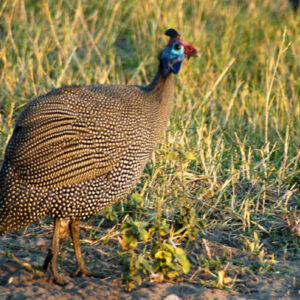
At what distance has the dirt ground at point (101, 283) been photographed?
2879 millimetres

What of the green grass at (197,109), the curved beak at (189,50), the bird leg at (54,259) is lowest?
the bird leg at (54,259)

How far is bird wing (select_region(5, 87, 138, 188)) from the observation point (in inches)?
118

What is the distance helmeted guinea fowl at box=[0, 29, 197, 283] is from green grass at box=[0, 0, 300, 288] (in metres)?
0.21

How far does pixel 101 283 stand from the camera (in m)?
3.00

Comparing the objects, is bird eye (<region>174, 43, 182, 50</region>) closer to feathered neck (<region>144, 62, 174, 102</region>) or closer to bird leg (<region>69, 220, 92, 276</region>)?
feathered neck (<region>144, 62, 174, 102</region>)

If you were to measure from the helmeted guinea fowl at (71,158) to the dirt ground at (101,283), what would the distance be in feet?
0.37

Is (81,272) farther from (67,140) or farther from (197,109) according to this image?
(197,109)

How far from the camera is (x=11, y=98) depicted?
15.8 ft

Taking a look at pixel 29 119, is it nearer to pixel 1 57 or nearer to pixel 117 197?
pixel 117 197

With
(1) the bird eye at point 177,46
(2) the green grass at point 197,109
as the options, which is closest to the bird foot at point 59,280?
(2) the green grass at point 197,109

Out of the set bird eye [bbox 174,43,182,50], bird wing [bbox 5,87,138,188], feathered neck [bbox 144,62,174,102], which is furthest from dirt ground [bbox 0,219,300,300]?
bird eye [bbox 174,43,182,50]

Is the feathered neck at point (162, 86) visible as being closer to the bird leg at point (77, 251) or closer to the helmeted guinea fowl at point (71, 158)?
the helmeted guinea fowl at point (71, 158)

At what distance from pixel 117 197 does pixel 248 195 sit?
118cm

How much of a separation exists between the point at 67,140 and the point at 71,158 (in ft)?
0.35
